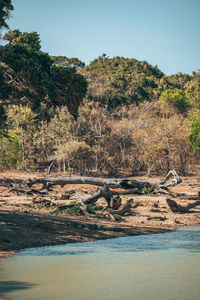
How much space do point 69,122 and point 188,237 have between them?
72.0 feet

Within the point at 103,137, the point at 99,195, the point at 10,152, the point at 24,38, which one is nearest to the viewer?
the point at 24,38

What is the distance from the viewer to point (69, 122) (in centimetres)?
3338

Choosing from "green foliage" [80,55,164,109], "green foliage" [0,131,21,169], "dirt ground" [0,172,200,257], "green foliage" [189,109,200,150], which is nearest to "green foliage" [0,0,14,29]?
"dirt ground" [0,172,200,257]

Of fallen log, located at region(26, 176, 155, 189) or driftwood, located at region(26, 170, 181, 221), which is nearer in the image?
driftwood, located at region(26, 170, 181, 221)

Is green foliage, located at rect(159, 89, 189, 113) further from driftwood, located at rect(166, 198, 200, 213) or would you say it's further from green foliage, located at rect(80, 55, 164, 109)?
driftwood, located at rect(166, 198, 200, 213)

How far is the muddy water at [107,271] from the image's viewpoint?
6881mm

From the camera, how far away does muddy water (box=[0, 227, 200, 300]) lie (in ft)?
22.6

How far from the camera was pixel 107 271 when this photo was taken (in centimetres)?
849

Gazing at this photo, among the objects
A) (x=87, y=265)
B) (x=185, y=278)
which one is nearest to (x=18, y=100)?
(x=87, y=265)

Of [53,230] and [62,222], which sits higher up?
[62,222]

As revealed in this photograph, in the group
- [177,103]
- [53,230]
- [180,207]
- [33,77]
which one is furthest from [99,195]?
[177,103]

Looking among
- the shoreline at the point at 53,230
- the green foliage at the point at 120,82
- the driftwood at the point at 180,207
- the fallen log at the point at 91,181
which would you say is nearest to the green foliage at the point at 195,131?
the fallen log at the point at 91,181

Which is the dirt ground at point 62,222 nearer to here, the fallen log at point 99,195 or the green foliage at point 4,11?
the fallen log at point 99,195

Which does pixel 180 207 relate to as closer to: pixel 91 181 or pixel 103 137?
pixel 91 181
